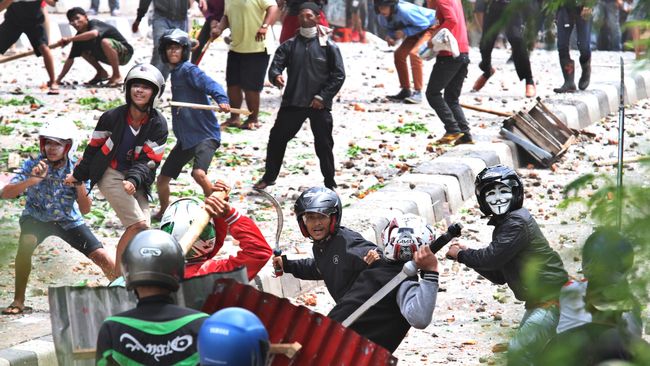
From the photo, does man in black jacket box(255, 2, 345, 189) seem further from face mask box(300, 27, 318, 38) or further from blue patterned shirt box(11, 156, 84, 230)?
blue patterned shirt box(11, 156, 84, 230)

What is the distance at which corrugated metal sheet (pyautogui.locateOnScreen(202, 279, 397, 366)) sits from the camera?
4.38 metres

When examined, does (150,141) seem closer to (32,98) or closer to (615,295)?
(615,295)

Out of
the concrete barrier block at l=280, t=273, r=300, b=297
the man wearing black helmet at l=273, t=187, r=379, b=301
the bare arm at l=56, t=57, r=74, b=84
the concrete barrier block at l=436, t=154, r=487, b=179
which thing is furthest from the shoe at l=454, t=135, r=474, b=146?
the man wearing black helmet at l=273, t=187, r=379, b=301

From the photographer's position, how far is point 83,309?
174 inches

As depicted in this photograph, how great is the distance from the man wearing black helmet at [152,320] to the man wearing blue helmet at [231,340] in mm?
476

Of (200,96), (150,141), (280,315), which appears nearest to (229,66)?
(200,96)

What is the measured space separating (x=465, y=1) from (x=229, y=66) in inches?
423

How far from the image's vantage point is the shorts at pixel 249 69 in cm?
1331

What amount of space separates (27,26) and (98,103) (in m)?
1.62

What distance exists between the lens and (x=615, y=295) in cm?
252

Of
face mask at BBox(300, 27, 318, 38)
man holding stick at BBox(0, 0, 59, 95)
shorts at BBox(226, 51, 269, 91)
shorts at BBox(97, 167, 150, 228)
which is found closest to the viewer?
shorts at BBox(97, 167, 150, 228)

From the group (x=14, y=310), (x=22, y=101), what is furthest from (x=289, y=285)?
(x=22, y=101)

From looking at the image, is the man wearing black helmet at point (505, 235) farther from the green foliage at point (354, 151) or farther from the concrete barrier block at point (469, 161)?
the green foliage at point (354, 151)

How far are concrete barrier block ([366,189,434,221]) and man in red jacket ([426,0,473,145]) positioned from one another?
1.99 m
